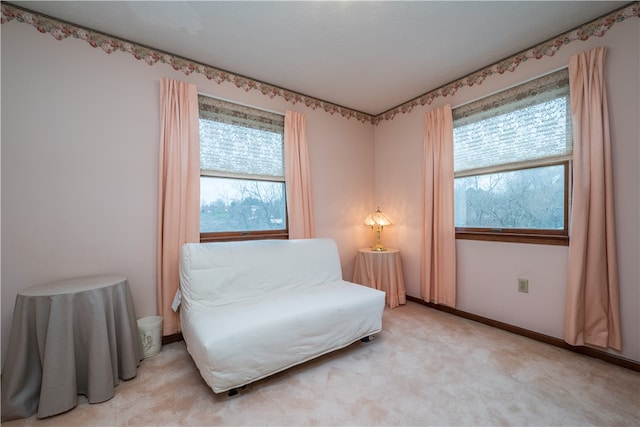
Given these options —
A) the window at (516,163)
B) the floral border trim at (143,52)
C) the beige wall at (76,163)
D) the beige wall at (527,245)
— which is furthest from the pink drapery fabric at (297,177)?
the window at (516,163)

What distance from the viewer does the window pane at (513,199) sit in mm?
2221

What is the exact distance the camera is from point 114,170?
212 cm

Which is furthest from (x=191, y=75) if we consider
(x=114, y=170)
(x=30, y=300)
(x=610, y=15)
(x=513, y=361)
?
(x=513, y=361)

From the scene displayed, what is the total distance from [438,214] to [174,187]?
2660 mm

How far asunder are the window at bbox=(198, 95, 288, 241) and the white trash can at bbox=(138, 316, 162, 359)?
2.63ft

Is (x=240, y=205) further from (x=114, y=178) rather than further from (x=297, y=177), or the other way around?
(x=114, y=178)

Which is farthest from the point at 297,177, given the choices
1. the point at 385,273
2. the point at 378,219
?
the point at 385,273

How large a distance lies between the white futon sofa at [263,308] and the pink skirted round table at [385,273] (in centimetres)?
63

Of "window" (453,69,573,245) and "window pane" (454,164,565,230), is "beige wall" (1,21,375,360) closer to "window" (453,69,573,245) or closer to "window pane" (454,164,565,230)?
"window" (453,69,573,245)

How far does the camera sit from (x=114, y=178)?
2.12m

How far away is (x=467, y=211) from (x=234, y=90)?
274 centimetres

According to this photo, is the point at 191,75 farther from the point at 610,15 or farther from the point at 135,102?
the point at 610,15

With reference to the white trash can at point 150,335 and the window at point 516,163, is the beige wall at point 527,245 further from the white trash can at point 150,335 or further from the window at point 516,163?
the white trash can at point 150,335

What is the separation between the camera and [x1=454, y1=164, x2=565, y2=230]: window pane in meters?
2.22
